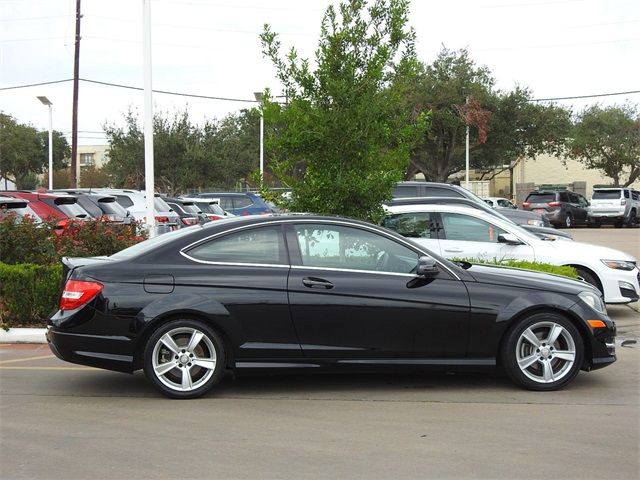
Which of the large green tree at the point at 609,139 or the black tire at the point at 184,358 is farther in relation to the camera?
the large green tree at the point at 609,139

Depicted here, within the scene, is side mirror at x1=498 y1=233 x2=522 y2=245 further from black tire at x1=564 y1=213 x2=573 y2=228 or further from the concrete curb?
black tire at x1=564 y1=213 x2=573 y2=228

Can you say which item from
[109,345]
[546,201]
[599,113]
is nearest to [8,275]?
[109,345]

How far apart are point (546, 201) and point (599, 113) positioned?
817 inches

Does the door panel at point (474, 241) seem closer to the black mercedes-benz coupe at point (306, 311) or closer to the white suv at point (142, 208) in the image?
Result: the black mercedes-benz coupe at point (306, 311)

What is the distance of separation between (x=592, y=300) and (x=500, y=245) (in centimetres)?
406

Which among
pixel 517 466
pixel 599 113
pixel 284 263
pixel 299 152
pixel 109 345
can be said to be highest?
pixel 599 113

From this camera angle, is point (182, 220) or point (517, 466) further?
point (182, 220)

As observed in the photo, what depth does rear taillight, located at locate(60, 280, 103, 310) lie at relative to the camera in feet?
20.4

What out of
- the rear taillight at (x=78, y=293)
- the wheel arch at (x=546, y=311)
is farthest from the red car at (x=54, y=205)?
the wheel arch at (x=546, y=311)

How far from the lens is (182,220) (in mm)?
19562

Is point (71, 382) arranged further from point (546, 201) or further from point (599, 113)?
point (599, 113)

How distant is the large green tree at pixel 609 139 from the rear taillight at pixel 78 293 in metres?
47.2

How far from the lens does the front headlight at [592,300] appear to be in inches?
260

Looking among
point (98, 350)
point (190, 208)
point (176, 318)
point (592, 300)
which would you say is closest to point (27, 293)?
point (98, 350)
